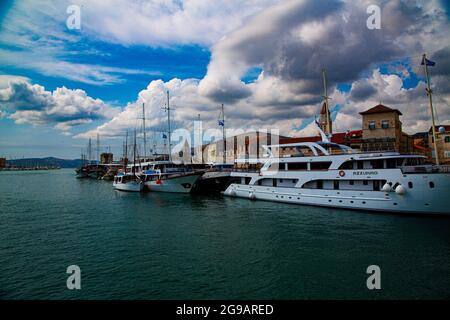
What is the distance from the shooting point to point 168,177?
44.8m

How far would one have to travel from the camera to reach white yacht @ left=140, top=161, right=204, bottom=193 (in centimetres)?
4375

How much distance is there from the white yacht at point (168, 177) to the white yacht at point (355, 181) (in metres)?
13.3

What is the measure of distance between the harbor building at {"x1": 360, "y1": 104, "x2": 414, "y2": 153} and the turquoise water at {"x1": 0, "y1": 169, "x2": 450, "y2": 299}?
33.1 metres

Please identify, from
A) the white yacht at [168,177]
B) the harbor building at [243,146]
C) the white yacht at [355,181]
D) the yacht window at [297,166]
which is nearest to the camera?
the white yacht at [355,181]

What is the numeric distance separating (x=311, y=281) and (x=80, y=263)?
11.9 meters

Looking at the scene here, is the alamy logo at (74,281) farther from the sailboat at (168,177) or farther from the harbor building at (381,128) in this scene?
the harbor building at (381,128)

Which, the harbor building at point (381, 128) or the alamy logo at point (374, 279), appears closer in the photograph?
the alamy logo at point (374, 279)

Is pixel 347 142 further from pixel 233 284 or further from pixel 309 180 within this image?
pixel 233 284

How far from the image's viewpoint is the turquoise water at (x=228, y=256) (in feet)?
35.6

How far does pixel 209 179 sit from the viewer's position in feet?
149

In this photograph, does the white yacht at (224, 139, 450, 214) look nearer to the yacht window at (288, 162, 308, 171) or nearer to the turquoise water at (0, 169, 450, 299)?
the yacht window at (288, 162, 308, 171)

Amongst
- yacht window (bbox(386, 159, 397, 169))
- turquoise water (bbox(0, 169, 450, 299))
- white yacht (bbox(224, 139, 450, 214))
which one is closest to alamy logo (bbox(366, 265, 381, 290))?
turquoise water (bbox(0, 169, 450, 299))

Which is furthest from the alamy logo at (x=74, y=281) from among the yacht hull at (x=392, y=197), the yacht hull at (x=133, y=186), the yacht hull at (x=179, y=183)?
the yacht hull at (x=133, y=186)

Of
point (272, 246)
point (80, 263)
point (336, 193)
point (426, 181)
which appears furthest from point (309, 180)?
point (80, 263)
